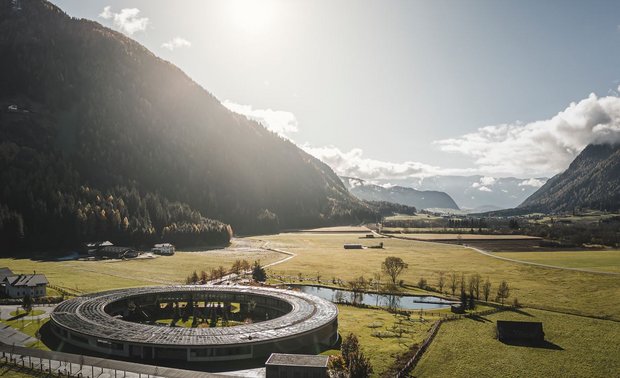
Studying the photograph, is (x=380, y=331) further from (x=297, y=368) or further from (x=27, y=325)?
(x=27, y=325)

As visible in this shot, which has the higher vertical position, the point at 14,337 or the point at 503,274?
the point at 503,274

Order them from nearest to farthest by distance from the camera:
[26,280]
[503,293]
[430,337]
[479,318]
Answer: [430,337] → [479,318] → [26,280] → [503,293]

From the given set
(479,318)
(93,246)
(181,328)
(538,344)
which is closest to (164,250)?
(93,246)

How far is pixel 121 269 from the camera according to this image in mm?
147000

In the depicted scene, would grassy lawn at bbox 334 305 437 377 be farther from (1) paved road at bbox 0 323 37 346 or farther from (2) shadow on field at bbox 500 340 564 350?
(1) paved road at bbox 0 323 37 346

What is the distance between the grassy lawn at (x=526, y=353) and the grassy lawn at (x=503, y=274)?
1409 centimetres

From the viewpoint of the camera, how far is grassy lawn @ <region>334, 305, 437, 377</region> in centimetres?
6744

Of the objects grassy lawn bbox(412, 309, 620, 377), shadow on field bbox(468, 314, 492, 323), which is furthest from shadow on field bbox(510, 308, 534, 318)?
shadow on field bbox(468, 314, 492, 323)

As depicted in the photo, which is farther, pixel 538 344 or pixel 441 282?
pixel 441 282

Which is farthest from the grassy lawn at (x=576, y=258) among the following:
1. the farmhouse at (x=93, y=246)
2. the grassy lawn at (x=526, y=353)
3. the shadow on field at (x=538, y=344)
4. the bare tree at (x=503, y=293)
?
the farmhouse at (x=93, y=246)

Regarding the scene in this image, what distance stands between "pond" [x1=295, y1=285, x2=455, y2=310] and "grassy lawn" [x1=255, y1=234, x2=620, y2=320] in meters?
15.4

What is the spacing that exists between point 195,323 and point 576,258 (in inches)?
5690

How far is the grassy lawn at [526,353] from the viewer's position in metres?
62.4

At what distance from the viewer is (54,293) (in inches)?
4119
